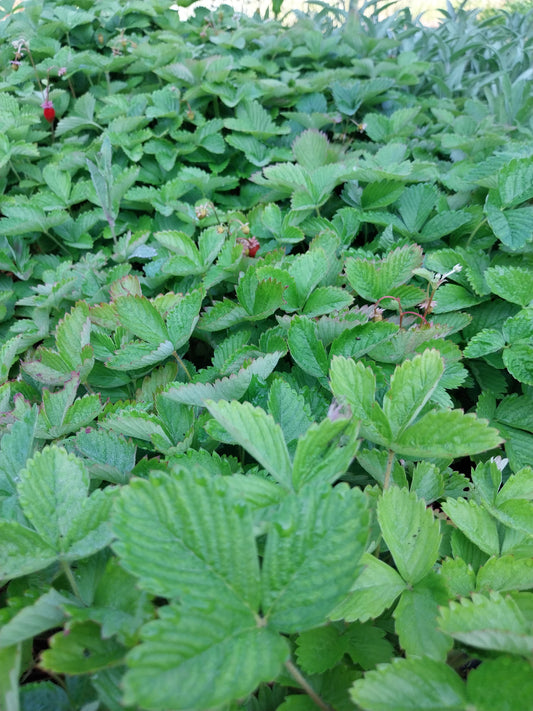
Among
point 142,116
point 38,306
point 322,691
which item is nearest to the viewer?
point 322,691

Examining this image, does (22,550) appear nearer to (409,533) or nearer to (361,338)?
(409,533)

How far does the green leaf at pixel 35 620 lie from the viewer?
1.61 feet

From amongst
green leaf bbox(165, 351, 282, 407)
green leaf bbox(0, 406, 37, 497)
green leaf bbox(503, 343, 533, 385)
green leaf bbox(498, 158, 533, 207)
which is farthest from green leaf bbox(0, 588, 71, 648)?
green leaf bbox(498, 158, 533, 207)

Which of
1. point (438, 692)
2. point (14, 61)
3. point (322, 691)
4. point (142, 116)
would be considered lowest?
point (322, 691)

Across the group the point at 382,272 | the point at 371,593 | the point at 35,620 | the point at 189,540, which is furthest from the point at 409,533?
the point at 382,272

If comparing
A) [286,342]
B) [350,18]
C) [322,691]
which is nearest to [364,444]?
[286,342]

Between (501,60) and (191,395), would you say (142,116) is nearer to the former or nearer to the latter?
(191,395)

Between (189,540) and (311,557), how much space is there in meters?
0.12

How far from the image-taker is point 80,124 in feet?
6.63

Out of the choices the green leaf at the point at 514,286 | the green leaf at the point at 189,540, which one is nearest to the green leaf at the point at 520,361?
the green leaf at the point at 514,286

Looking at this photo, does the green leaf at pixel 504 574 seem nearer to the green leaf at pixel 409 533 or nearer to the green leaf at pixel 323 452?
the green leaf at pixel 409 533

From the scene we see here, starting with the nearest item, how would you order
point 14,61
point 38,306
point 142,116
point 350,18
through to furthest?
1. point 38,306
2. point 142,116
3. point 14,61
4. point 350,18

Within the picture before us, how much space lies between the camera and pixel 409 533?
0.68 metres

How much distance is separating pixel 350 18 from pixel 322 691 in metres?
3.03
